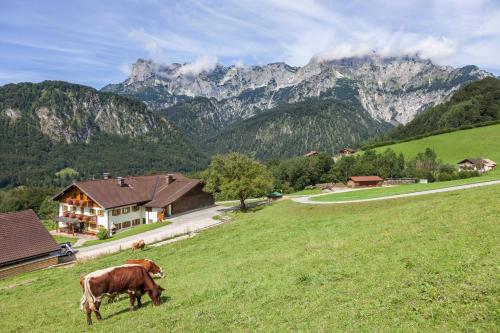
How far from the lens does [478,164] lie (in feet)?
306

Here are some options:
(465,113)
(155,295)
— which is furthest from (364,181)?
(465,113)

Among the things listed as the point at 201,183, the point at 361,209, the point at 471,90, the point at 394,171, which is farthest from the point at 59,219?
the point at 471,90

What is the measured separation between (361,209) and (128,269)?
87.1 ft

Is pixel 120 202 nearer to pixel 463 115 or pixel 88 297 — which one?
pixel 88 297

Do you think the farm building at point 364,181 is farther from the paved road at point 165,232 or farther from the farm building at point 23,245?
the farm building at point 23,245

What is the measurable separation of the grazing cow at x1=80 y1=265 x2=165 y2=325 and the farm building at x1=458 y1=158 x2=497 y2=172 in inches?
3836

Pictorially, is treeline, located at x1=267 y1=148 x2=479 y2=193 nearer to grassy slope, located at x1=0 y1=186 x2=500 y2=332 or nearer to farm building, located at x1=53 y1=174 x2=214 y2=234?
farm building, located at x1=53 y1=174 x2=214 y2=234

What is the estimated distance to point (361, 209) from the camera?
119 ft

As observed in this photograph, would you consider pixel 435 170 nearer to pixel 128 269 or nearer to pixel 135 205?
pixel 135 205

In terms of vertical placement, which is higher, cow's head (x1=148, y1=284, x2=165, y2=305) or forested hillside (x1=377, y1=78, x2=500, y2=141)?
forested hillside (x1=377, y1=78, x2=500, y2=141)

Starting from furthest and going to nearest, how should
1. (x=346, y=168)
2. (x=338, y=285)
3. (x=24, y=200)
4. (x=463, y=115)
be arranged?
(x=463, y=115) < (x=24, y=200) < (x=346, y=168) < (x=338, y=285)

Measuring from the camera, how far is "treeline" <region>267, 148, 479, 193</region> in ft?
338

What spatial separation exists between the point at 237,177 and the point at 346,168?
60317 millimetres

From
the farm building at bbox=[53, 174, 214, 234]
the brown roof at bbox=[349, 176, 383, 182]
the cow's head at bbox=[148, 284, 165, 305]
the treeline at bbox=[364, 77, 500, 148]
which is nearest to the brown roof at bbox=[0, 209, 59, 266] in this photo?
the farm building at bbox=[53, 174, 214, 234]
